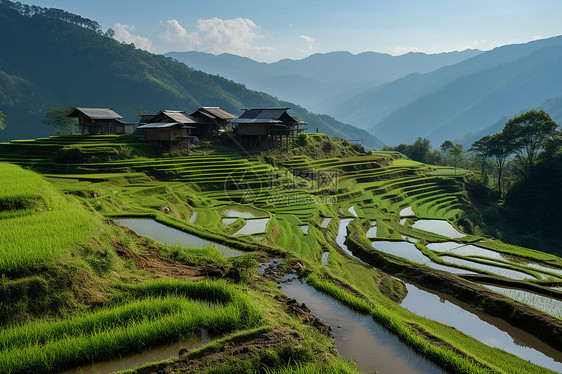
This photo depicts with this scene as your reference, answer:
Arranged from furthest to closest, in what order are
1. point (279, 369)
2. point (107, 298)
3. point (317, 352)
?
point (107, 298) → point (317, 352) → point (279, 369)

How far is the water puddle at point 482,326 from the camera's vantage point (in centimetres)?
900

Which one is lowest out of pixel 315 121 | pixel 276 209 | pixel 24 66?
pixel 276 209

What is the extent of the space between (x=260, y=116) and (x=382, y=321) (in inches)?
1408

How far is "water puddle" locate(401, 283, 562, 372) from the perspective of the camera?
900 centimetres


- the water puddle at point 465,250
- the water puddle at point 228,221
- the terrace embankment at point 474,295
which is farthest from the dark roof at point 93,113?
the water puddle at point 465,250

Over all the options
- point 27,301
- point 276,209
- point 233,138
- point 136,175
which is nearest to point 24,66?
point 233,138

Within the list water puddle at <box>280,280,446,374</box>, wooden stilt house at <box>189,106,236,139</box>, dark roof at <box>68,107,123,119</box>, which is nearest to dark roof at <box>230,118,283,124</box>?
wooden stilt house at <box>189,106,236,139</box>

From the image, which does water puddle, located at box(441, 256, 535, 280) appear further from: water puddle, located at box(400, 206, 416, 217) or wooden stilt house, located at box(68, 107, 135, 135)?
wooden stilt house, located at box(68, 107, 135, 135)

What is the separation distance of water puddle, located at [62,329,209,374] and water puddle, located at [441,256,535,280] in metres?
15.4

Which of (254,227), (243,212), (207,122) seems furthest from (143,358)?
(207,122)

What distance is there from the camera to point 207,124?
41.0 metres

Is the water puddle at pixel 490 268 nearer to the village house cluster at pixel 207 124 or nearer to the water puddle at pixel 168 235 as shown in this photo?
the water puddle at pixel 168 235

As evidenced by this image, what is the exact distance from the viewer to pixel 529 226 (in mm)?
32531

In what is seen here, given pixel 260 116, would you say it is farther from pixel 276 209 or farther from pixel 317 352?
pixel 317 352
